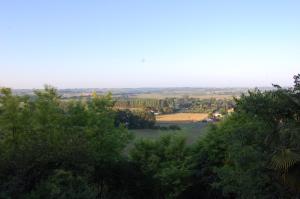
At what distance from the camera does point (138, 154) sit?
1364 inches

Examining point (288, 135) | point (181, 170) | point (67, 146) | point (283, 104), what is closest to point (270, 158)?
point (288, 135)

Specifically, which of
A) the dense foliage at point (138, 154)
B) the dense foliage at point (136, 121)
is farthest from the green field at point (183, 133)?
the dense foliage at point (136, 121)

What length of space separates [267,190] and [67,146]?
1043 cm

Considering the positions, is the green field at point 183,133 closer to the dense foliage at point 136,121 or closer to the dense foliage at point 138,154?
the dense foliage at point 138,154

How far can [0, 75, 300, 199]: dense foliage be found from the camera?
612 inches

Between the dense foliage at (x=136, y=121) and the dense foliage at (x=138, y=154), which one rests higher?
the dense foliage at (x=138, y=154)

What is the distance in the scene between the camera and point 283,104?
15.6 m

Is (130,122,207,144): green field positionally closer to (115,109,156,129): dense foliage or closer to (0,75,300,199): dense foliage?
(0,75,300,199): dense foliage

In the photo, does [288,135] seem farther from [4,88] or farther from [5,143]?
[4,88]

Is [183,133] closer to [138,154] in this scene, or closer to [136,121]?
[138,154]

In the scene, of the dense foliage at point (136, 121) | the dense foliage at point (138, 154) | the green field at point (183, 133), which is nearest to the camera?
the dense foliage at point (138, 154)

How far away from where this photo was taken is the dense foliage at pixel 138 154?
15.6 metres

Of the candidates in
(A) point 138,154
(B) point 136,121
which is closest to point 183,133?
(A) point 138,154

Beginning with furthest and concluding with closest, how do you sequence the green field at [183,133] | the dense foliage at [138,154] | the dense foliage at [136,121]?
the dense foliage at [136,121] → the green field at [183,133] → the dense foliage at [138,154]
